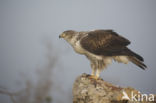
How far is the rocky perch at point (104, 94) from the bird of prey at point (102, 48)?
45 centimetres

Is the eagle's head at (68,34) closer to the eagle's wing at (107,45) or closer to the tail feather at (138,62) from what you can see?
the eagle's wing at (107,45)

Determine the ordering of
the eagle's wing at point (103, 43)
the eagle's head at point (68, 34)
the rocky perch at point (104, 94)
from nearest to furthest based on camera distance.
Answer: the rocky perch at point (104, 94) < the eagle's wing at point (103, 43) < the eagle's head at point (68, 34)

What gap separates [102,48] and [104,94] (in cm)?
131

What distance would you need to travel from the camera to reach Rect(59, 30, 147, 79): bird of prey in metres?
5.66

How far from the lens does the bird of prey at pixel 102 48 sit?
566cm

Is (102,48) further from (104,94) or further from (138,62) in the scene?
(104,94)

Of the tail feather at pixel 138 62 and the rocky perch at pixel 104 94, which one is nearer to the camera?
the rocky perch at pixel 104 94

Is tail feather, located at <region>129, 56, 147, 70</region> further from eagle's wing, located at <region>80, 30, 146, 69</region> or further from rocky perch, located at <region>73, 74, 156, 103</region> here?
rocky perch, located at <region>73, 74, 156, 103</region>

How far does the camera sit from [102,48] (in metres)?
5.71

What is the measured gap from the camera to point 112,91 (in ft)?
16.4

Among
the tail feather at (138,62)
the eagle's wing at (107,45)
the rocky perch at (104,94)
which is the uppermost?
the eagle's wing at (107,45)

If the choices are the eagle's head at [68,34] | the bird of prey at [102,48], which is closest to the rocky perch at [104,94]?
the bird of prey at [102,48]

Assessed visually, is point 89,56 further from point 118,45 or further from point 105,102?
point 105,102

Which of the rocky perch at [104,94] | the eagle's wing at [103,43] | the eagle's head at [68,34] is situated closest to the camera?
the rocky perch at [104,94]
